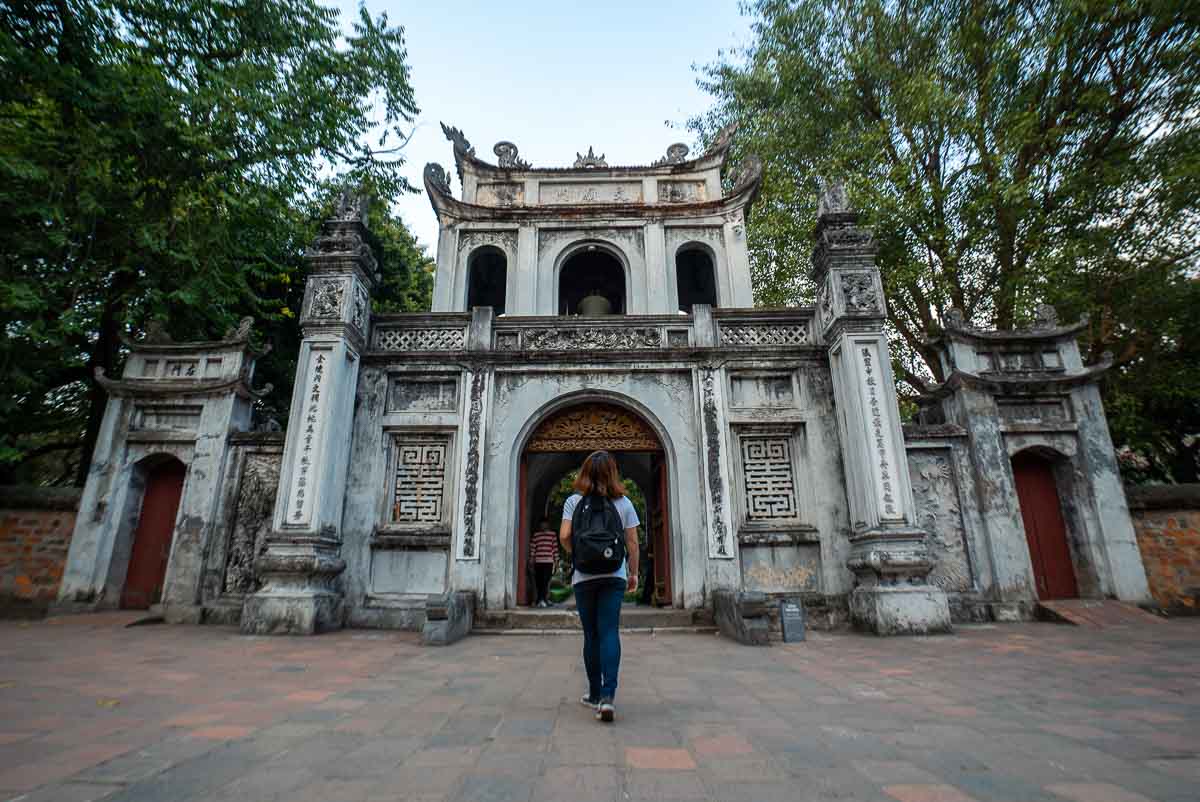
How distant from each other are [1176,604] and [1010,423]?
10.0ft

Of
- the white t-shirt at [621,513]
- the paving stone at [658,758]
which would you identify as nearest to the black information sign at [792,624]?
the white t-shirt at [621,513]

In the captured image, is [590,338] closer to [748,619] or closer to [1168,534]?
[748,619]

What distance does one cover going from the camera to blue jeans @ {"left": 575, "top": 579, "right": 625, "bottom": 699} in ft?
10.4

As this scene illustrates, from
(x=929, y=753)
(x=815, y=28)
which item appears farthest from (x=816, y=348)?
(x=815, y=28)

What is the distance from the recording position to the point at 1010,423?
318 inches

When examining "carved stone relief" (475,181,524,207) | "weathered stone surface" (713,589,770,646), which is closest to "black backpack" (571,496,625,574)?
"weathered stone surface" (713,589,770,646)

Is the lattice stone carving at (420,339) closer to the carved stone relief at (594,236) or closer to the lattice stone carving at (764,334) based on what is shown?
the carved stone relief at (594,236)

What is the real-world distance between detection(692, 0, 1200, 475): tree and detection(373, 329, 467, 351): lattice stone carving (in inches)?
333

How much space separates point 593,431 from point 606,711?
5.64 meters

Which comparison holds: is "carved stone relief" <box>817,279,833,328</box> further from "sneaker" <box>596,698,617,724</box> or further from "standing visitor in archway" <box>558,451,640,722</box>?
"sneaker" <box>596,698,617,724</box>

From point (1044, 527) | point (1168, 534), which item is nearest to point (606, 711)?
point (1044, 527)

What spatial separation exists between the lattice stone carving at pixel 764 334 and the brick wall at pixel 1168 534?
515cm

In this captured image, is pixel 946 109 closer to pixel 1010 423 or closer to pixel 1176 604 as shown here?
pixel 1010 423

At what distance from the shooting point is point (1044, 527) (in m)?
7.91
